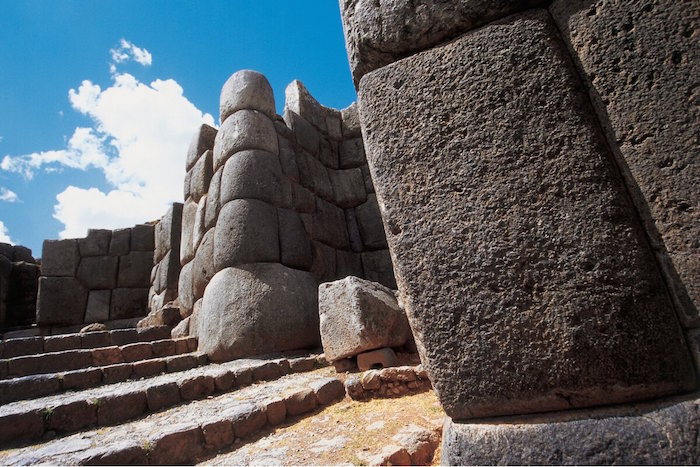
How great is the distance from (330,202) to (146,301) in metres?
4.33

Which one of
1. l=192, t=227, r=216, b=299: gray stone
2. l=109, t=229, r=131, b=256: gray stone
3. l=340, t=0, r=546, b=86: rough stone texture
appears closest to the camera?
l=340, t=0, r=546, b=86: rough stone texture

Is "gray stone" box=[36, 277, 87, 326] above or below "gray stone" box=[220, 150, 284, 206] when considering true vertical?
below

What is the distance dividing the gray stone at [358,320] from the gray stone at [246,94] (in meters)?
3.08

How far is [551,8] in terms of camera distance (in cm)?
120

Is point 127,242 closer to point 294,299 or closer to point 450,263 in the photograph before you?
point 294,299

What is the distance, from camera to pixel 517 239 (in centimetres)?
103

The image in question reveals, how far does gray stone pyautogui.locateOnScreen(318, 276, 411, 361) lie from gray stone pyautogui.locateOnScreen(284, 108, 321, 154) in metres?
3.25

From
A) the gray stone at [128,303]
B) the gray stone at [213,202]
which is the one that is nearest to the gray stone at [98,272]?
the gray stone at [128,303]

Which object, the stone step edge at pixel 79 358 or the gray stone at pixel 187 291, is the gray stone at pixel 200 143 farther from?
the stone step edge at pixel 79 358

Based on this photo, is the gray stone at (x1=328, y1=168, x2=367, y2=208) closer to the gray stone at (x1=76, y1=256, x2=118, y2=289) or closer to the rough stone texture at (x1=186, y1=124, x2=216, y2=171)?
the rough stone texture at (x1=186, y1=124, x2=216, y2=171)

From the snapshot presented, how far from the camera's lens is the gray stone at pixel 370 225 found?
5980mm

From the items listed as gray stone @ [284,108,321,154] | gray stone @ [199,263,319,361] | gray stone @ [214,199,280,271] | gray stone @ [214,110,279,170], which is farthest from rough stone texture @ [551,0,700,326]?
gray stone @ [284,108,321,154]

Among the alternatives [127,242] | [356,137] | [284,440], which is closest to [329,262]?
[356,137]

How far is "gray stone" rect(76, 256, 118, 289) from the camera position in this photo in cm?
702
